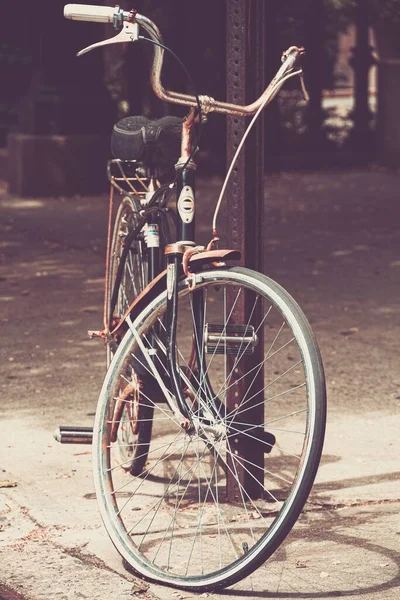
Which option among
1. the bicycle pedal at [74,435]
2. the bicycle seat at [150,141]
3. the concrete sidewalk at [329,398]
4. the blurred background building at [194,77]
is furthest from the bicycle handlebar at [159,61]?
the blurred background building at [194,77]

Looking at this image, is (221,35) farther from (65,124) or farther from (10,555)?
(10,555)

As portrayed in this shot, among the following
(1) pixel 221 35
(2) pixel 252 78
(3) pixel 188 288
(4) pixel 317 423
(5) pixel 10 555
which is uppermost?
(1) pixel 221 35

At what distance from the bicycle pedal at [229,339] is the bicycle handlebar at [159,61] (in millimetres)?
646

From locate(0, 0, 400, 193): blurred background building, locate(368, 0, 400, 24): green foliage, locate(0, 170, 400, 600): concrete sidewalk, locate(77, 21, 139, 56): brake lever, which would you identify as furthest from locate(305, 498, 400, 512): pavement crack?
locate(368, 0, 400, 24): green foliage

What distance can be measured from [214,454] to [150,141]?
107 cm

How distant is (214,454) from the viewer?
4.18 metres

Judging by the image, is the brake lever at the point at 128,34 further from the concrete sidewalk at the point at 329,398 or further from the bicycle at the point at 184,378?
the concrete sidewalk at the point at 329,398

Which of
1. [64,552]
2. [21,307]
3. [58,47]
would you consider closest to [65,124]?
[58,47]

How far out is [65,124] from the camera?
13789 millimetres

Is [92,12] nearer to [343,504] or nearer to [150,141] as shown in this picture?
[150,141]

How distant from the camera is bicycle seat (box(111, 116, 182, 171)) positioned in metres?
4.50

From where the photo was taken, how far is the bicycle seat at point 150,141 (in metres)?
4.50

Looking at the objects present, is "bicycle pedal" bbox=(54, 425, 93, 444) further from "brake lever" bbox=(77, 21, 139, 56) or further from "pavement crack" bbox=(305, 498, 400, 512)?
"brake lever" bbox=(77, 21, 139, 56)

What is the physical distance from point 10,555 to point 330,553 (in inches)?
38.6
